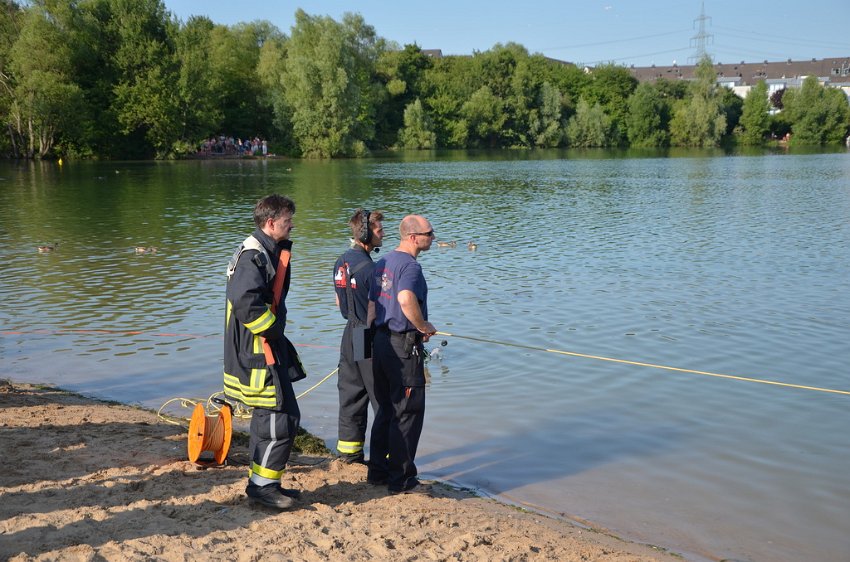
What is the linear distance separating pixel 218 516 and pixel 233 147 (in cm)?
7613

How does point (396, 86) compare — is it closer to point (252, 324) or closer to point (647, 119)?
point (647, 119)

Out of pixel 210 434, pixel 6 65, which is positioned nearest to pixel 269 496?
pixel 210 434

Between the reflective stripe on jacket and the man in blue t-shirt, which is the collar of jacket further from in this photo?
the man in blue t-shirt

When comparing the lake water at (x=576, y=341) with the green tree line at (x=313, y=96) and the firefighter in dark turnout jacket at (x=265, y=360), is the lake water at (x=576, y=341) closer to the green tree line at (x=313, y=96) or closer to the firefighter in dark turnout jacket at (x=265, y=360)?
the firefighter in dark turnout jacket at (x=265, y=360)

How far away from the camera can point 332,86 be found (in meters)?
72.3

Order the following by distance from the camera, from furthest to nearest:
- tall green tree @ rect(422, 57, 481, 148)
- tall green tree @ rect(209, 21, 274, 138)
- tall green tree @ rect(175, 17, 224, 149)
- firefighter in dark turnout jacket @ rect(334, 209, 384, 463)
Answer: tall green tree @ rect(422, 57, 481, 148) → tall green tree @ rect(209, 21, 274, 138) → tall green tree @ rect(175, 17, 224, 149) → firefighter in dark turnout jacket @ rect(334, 209, 384, 463)

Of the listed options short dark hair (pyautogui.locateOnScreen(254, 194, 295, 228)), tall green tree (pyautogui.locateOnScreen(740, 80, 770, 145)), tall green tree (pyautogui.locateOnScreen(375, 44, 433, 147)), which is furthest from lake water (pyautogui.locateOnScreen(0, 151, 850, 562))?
tall green tree (pyautogui.locateOnScreen(740, 80, 770, 145))

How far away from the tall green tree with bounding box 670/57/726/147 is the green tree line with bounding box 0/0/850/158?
0.59 ft

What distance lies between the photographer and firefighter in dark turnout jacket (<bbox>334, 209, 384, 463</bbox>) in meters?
6.69

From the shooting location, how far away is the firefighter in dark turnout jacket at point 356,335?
6.69m

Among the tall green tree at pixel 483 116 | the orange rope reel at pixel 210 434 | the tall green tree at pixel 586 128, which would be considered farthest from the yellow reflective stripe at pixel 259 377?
the tall green tree at pixel 586 128

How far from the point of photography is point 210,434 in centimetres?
658

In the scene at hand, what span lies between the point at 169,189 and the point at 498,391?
3363 cm

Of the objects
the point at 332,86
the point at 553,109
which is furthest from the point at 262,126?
the point at 553,109
